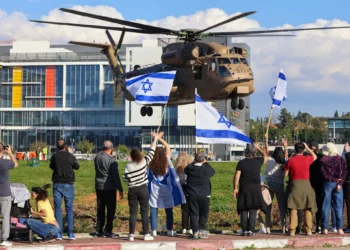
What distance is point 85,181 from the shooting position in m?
34.7

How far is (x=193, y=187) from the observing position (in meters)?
14.5

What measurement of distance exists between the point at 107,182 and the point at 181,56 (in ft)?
64.1

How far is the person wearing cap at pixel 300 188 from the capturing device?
14.9m

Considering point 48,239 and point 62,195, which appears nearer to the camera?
point 48,239

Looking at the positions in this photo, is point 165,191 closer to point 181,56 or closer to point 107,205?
point 107,205

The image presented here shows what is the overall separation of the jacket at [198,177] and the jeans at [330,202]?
8.48 ft

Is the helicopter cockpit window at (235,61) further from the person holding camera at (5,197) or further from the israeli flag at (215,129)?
the person holding camera at (5,197)

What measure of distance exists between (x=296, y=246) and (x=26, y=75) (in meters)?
132

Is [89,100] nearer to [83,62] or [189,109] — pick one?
[83,62]

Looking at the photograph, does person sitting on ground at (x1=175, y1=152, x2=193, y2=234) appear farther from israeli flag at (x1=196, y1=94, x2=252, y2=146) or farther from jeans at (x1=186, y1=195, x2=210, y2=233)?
jeans at (x1=186, y1=195, x2=210, y2=233)

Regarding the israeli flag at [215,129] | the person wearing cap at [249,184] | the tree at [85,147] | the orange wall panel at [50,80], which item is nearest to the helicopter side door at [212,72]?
the israeli flag at [215,129]

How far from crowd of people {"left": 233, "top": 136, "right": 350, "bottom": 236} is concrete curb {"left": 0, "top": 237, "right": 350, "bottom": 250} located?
29.8 inches

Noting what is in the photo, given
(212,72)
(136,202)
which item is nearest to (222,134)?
(136,202)

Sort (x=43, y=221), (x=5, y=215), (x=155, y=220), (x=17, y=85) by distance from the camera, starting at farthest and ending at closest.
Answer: (x=17, y=85) → (x=155, y=220) → (x=43, y=221) → (x=5, y=215)
